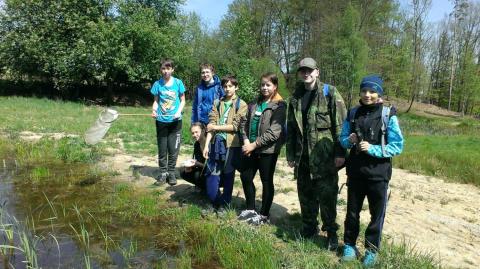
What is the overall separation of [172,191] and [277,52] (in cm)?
3537

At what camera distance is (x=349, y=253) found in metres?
4.02

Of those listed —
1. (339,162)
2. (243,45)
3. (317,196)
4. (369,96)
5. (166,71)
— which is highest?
(243,45)

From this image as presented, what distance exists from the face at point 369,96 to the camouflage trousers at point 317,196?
0.99 metres

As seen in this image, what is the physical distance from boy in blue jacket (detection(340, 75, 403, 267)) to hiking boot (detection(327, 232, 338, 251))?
1.12 feet

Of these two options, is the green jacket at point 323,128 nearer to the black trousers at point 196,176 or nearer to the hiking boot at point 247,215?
the hiking boot at point 247,215

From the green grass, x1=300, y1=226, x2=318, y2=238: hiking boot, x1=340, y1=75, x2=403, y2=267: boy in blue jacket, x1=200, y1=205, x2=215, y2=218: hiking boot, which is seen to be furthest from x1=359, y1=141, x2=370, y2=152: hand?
the green grass

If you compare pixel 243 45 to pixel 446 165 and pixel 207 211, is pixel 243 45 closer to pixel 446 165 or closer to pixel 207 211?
pixel 446 165

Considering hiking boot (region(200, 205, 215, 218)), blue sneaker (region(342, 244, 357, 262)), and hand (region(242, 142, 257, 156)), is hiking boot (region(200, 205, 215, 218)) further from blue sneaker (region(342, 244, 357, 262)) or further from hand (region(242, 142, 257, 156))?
blue sneaker (region(342, 244, 357, 262))

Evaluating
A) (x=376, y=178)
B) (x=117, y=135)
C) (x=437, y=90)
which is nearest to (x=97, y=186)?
(x=376, y=178)

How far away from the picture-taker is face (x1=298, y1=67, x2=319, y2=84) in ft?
13.8

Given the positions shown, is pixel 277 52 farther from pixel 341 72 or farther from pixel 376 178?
pixel 376 178

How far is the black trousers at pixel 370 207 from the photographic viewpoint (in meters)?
3.77

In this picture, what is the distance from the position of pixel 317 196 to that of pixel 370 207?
2.41 ft

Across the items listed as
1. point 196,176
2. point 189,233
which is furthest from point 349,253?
point 196,176
